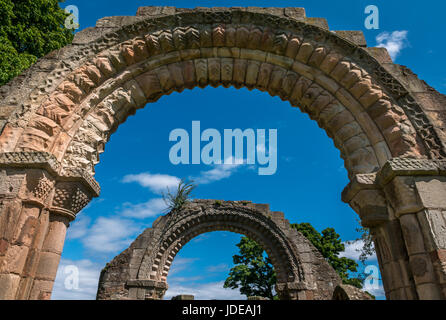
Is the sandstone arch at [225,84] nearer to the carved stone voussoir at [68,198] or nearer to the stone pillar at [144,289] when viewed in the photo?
the carved stone voussoir at [68,198]

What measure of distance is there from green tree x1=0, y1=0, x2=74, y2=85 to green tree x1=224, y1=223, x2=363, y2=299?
1763 cm

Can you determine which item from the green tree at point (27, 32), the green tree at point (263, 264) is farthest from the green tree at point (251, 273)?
the green tree at point (27, 32)

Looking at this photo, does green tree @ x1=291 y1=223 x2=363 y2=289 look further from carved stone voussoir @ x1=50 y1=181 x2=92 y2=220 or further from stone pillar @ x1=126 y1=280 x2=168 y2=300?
carved stone voussoir @ x1=50 y1=181 x2=92 y2=220

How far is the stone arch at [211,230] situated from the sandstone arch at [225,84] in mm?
8783

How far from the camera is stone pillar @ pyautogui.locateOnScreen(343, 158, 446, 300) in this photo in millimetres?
2654

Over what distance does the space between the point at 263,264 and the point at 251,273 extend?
1.07m

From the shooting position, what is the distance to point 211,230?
12.7 m

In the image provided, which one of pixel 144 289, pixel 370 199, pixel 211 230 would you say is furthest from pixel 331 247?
pixel 370 199

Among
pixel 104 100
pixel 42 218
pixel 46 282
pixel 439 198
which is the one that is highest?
pixel 104 100
